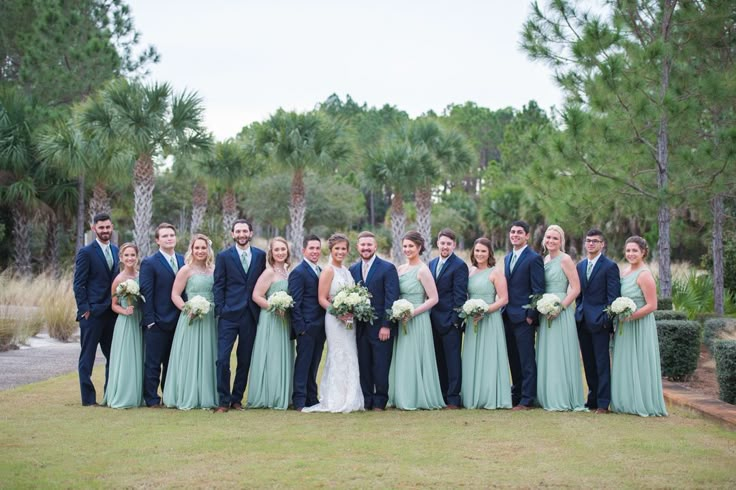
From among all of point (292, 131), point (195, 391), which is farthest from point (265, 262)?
point (292, 131)

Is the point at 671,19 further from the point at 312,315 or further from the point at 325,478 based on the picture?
the point at 325,478

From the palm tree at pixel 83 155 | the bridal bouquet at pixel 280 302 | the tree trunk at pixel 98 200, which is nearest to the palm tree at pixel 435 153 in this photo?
the palm tree at pixel 83 155

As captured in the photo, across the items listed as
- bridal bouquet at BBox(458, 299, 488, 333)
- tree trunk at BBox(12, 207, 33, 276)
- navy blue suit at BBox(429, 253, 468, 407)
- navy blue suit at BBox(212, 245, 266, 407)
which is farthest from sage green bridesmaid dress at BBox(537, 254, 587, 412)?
tree trunk at BBox(12, 207, 33, 276)

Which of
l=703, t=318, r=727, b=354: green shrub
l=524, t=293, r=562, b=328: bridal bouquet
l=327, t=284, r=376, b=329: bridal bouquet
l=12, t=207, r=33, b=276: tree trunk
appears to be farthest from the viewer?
l=12, t=207, r=33, b=276: tree trunk

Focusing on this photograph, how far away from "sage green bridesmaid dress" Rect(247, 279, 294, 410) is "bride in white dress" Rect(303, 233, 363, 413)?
41cm

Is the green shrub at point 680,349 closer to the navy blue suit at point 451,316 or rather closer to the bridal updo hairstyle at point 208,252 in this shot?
the navy blue suit at point 451,316

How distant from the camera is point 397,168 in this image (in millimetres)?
34656

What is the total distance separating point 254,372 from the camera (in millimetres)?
10305

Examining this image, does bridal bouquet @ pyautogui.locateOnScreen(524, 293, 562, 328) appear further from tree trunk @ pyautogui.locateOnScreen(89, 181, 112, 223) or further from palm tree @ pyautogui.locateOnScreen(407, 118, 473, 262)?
palm tree @ pyautogui.locateOnScreen(407, 118, 473, 262)

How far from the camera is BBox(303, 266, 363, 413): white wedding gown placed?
10125 millimetres

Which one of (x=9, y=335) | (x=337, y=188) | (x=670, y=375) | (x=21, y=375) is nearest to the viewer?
(x=670, y=375)

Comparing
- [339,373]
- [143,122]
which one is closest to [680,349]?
[339,373]

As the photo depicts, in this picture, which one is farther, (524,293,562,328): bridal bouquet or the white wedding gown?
the white wedding gown

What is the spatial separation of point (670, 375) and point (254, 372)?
5826 mm
